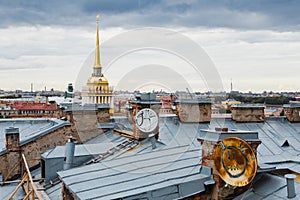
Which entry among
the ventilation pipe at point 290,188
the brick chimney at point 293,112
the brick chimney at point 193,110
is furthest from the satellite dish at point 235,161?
the brick chimney at point 293,112

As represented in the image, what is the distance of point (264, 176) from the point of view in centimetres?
985

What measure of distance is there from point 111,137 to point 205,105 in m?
5.07

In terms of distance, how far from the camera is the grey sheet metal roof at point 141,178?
8.17 m

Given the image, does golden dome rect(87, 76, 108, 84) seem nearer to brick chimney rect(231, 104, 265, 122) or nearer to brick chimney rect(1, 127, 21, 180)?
brick chimney rect(1, 127, 21, 180)

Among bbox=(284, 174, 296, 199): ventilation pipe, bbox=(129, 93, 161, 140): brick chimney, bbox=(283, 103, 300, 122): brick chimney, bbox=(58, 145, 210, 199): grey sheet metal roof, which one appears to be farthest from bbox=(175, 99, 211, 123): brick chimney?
bbox=(284, 174, 296, 199): ventilation pipe

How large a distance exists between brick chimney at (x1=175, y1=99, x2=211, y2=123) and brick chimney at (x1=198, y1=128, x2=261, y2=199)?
27.2 feet

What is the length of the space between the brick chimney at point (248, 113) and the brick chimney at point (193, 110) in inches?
66.3

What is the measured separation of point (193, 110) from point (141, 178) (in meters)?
9.59

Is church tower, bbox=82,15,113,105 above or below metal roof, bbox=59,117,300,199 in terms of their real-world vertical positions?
above

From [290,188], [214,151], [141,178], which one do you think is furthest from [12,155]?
[290,188]

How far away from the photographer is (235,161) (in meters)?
8.80

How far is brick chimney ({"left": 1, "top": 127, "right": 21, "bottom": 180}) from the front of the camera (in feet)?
48.4

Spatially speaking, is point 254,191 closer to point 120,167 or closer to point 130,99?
point 120,167

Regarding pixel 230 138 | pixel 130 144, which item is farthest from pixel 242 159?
pixel 130 144
